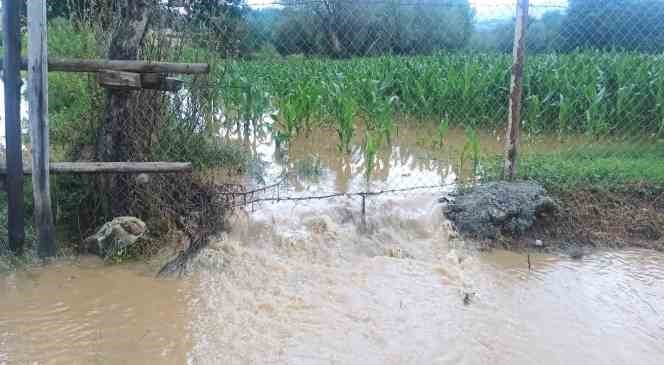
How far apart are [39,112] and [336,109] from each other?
4902mm

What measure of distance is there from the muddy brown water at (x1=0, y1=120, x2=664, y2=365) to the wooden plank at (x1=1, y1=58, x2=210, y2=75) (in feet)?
4.81

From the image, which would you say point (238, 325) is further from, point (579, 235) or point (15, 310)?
point (579, 235)

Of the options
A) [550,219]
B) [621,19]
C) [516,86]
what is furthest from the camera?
[621,19]

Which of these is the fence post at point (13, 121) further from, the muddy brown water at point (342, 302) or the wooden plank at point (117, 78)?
the wooden plank at point (117, 78)

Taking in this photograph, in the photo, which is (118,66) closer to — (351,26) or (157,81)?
(157,81)

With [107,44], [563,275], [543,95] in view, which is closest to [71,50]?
[107,44]

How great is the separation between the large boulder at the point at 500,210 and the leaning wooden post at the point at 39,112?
3.76 meters

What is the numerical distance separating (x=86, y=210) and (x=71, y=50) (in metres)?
2.87

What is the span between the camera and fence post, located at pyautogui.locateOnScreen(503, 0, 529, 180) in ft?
20.6

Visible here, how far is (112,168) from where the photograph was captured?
506cm

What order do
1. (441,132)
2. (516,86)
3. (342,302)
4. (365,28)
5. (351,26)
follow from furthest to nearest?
(365,28), (351,26), (441,132), (516,86), (342,302)

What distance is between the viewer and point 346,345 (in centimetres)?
396

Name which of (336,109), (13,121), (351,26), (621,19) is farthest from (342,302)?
(621,19)

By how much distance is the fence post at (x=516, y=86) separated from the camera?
629 cm
